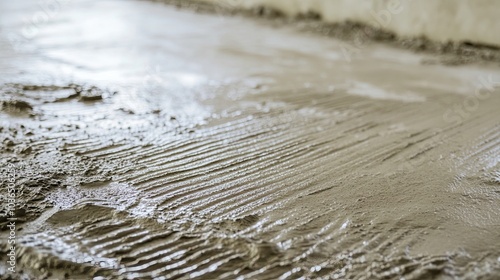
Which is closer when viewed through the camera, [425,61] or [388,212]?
[388,212]

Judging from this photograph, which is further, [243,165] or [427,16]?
[427,16]

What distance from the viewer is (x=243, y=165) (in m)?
2.90

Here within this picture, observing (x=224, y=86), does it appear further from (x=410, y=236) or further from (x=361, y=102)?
(x=410, y=236)

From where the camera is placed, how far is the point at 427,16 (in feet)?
20.9

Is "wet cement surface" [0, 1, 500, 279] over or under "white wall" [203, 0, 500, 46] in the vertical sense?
under

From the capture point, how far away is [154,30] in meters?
6.50

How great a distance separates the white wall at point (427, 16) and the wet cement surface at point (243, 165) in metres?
0.84

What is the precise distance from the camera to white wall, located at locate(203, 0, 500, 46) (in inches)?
233

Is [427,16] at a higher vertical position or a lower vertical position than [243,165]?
higher

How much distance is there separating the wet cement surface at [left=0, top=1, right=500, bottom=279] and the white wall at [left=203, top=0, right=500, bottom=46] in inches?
33.1

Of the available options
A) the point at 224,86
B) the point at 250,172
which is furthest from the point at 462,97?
the point at 250,172

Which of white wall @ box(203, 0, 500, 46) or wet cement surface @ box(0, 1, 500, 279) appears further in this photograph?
white wall @ box(203, 0, 500, 46)

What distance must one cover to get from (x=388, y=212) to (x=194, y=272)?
41.4 inches

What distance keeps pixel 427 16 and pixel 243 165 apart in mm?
4588
